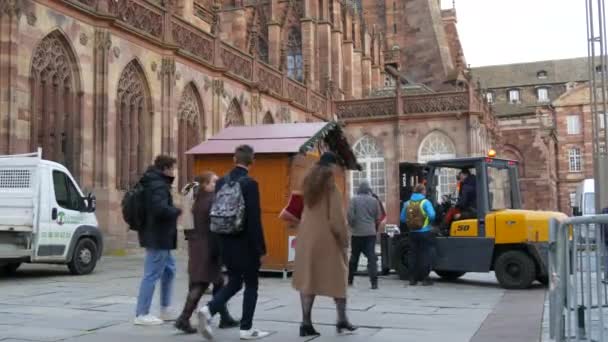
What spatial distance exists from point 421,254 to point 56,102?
31.6 ft

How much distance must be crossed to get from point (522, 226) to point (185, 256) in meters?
9.89

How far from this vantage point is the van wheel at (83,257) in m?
13.1

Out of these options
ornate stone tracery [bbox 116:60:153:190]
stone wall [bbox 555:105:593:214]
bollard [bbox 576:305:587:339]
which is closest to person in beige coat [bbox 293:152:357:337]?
bollard [bbox 576:305:587:339]

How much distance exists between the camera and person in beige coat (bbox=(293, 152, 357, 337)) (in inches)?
271

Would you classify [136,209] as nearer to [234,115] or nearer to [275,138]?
[275,138]

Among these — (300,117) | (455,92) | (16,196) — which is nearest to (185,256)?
(16,196)

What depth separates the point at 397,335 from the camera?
713cm

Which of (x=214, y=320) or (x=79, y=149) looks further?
(x=79, y=149)

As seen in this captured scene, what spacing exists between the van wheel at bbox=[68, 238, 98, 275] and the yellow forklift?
561 cm

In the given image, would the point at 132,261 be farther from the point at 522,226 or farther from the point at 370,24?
the point at 370,24

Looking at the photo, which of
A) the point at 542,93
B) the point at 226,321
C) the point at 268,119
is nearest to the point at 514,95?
the point at 542,93

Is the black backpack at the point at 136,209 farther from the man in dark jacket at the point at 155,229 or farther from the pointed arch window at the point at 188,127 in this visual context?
the pointed arch window at the point at 188,127

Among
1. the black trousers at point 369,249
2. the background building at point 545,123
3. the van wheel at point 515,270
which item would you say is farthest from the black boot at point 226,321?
the background building at point 545,123

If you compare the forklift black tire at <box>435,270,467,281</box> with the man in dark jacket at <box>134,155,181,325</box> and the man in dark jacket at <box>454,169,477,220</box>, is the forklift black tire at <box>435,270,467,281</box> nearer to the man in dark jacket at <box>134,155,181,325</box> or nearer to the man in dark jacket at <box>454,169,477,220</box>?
the man in dark jacket at <box>454,169,477,220</box>
